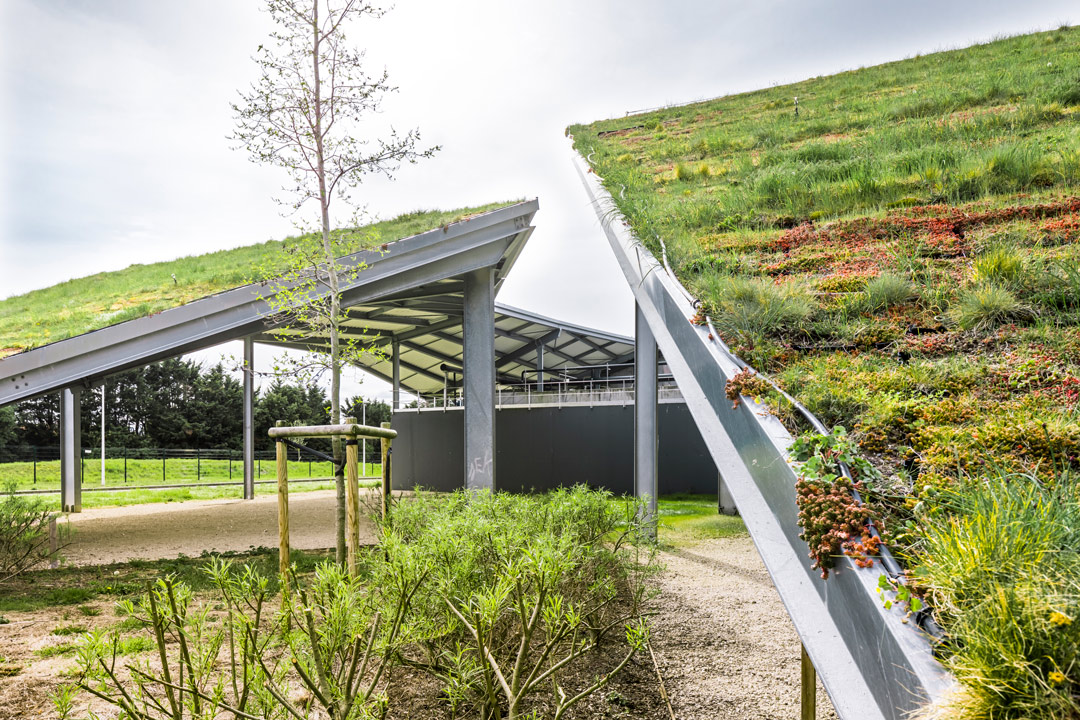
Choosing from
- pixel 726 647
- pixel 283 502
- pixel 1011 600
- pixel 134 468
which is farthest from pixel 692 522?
pixel 134 468

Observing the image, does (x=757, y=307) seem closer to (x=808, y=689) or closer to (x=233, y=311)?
(x=808, y=689)

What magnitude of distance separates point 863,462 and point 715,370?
134 centimetres

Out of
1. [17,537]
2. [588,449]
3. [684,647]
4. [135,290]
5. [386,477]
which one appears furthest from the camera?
[588,449]

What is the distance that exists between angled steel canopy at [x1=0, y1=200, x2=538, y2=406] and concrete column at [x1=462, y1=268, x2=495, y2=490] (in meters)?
0.57

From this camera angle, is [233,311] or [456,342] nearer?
[233,311]

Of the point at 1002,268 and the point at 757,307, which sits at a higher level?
the point at 1002,268

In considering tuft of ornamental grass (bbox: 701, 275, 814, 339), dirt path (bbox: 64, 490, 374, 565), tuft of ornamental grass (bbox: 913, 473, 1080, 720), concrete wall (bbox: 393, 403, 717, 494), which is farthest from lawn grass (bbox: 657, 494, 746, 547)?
tuft of ornamental grass (bbox: 913, 473, 1080, 720)

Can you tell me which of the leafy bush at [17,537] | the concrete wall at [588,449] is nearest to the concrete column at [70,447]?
the leafy bush at [17,537]

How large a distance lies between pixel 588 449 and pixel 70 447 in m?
13.6

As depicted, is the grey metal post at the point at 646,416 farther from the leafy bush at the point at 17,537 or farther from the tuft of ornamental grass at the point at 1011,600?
the tuft of ornamental grass at the point at 1011,600

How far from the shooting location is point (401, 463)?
27.0m

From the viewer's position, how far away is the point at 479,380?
1394 centimetres

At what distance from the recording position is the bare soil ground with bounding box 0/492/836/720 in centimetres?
449

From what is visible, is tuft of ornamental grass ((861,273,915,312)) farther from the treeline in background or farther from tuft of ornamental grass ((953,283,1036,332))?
the treeline in background
